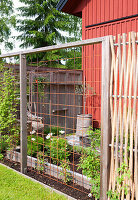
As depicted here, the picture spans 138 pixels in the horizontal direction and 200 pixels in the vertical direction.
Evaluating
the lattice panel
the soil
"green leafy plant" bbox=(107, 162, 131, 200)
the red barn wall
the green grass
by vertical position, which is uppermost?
the red barn wall

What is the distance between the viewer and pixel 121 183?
2500 mm

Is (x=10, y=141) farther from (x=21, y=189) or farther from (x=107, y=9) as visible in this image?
(x=107, y=9)

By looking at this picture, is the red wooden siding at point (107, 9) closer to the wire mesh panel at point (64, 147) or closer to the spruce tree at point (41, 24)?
the wire mesh panel at point (64, 147)

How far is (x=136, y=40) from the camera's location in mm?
2402

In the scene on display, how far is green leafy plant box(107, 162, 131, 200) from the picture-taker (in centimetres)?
239

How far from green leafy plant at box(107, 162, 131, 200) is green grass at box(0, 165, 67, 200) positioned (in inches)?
27.0

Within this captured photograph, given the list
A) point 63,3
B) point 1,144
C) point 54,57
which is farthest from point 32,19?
point 1,144

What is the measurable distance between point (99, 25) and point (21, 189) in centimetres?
508

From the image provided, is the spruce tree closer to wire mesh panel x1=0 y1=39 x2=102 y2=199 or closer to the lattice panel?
wire mesh panel x1=0 y1=39 x2=102 y2=199

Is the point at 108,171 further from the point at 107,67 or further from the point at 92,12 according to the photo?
the point at 92,12

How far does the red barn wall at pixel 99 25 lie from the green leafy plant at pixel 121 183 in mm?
3316

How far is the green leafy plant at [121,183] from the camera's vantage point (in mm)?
2389

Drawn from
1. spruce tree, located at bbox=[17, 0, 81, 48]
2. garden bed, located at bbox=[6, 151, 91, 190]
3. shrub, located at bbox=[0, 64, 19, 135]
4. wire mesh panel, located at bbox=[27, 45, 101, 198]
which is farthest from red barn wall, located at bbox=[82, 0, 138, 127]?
spruce tree, located at bbox=[17, 0, 81, 48]

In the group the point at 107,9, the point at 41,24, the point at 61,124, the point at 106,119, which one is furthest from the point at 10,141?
the point at 41,24
